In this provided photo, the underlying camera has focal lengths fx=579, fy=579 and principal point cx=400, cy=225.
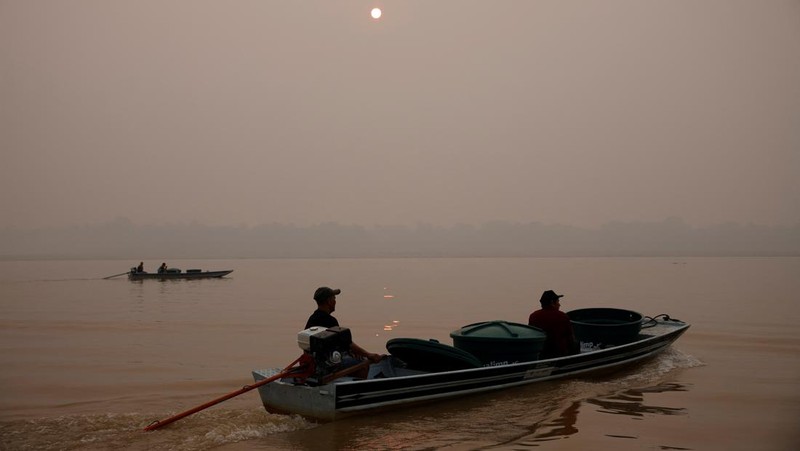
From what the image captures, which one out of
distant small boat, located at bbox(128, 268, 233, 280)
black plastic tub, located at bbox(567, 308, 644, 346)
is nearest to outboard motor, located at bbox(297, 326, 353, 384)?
black plastic tub, located at bbox(567, 308, 644, 346)

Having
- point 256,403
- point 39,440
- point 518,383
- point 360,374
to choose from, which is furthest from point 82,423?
point 518,383

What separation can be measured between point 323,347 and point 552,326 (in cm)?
564

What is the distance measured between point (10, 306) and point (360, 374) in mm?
33373

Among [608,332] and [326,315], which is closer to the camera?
[326,315]

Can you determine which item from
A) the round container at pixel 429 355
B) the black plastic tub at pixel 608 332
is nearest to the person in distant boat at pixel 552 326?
the round container at pixel 429 355

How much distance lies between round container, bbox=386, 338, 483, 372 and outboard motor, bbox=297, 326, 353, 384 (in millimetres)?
1504

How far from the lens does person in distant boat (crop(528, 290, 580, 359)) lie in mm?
12242

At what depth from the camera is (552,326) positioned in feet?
40.3

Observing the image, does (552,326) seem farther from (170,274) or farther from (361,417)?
(170,274)

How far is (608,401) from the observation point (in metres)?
11.1

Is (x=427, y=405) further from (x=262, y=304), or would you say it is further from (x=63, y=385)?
(x=262, y=304)

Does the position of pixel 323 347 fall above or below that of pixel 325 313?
Result: below

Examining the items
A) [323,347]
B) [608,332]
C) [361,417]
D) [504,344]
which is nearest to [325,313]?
[323,347]

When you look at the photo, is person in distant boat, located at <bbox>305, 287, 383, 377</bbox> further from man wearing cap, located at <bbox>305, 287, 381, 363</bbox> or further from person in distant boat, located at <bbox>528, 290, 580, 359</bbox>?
person in distant boat, located at <bbox>528, 290, 580, 359</bbox>
